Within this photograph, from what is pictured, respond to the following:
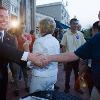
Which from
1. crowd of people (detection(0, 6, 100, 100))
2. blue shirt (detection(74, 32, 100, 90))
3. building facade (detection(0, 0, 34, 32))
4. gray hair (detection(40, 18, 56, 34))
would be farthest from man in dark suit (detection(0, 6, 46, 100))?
building facade (detection(0, 0, 34, 32))

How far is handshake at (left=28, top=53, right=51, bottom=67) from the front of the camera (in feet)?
14.8

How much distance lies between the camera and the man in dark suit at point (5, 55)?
437cm

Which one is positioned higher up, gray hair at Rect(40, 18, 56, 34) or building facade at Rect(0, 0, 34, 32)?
building facade at Rect(0, 0, 34, 32)

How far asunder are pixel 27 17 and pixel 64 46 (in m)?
14.4

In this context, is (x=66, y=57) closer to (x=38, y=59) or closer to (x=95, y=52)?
(x=95, y=52)

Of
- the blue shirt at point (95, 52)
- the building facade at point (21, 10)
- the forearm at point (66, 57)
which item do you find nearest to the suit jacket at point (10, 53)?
the forearm at point (66, 57)

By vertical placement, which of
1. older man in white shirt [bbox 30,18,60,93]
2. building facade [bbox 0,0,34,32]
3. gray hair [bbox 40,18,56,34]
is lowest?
older man in white shirt [bbox 30,18,60,93]

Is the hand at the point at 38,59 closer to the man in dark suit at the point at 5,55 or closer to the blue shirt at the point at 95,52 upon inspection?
the man in dark suit at the point at 5,55

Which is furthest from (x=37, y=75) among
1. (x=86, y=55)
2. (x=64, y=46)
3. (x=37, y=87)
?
(x=64, y=46)

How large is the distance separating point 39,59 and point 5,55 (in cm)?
49

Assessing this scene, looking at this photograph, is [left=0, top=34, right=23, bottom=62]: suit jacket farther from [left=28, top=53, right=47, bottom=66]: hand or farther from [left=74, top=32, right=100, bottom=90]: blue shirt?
[left=74, top=32, right=100, bottom=90]: blue shirt

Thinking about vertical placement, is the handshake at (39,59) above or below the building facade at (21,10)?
below

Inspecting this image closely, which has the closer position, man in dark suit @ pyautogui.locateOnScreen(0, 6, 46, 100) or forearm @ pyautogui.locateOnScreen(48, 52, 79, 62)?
forearm @ pyautogui.locateOnScreen(48, 52, 79, 62)

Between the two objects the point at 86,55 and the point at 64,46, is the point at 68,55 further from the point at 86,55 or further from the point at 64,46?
the point at 64,46
